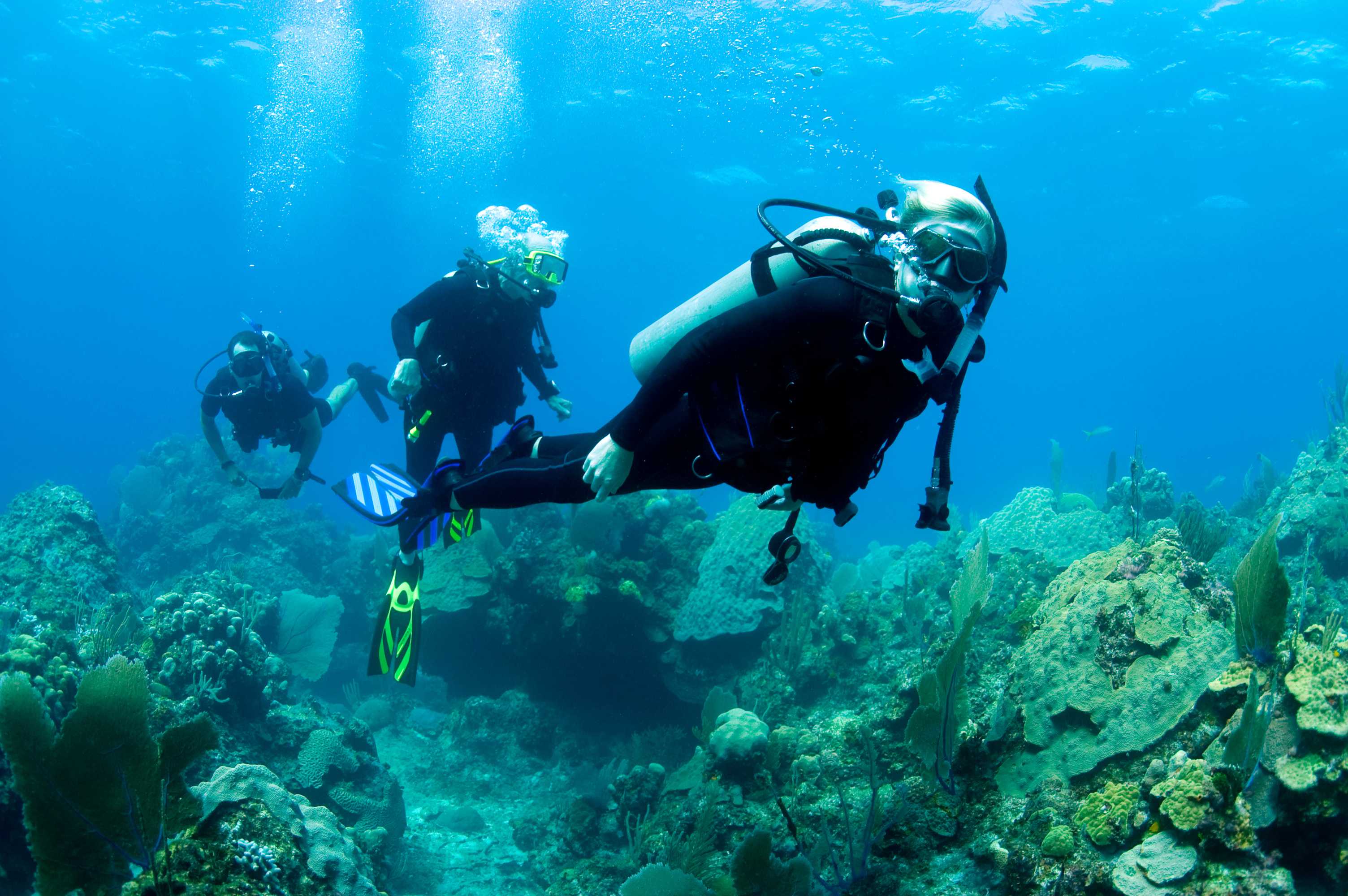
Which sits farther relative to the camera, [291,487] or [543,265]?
[291,487]

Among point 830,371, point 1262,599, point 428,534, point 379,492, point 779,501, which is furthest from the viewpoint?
point 428,534

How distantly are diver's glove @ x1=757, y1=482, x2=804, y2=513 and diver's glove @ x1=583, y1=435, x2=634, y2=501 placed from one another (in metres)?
0.71

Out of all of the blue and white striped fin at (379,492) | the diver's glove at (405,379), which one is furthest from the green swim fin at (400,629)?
the diver's glove at (405,379)

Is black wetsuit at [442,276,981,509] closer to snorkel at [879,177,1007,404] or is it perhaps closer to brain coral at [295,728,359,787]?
snorkel at [879,177,1007,404]

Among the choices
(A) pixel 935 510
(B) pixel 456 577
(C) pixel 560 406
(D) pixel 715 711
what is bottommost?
(D) pixel 715 711

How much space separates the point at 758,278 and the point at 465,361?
421 centimetres

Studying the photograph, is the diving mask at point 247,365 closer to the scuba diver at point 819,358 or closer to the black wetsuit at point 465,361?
the black wetsuit at point 465,361

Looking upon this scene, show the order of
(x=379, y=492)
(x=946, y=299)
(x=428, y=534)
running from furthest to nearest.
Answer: (x=428, y=534) → (x=379, y=492) → (x=946, y=299)

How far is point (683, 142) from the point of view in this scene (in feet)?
112

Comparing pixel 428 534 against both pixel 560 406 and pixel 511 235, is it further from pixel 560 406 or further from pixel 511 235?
pixel 511 235

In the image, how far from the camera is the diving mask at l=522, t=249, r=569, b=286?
6125 mm

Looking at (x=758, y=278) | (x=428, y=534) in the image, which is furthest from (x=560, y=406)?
(x=758, y=278)

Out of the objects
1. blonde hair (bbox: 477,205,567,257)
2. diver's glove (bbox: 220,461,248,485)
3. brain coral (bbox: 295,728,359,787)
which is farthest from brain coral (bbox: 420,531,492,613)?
blonde hair (bbox: 477,205,567,257)

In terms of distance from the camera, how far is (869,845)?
3215 mm
